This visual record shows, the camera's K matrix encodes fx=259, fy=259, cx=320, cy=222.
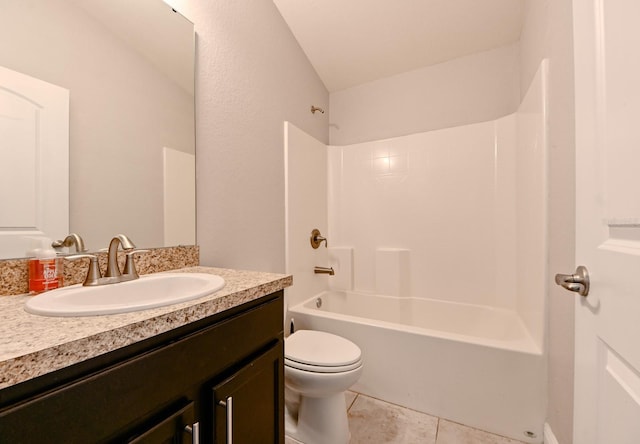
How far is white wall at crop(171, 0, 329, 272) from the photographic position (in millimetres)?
1281

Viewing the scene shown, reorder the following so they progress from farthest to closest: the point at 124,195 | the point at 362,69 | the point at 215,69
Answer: the point at 362,69 → the point at 215,69 → the point at 124,195

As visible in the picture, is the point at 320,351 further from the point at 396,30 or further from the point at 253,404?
the point at 396,30

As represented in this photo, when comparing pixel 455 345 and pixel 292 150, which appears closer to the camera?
pixel 455 345

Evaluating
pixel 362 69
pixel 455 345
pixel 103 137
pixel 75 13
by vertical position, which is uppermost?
pixel 362 69

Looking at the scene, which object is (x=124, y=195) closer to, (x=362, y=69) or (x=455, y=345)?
(x=455, y=345)

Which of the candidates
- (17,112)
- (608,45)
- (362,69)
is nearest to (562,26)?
(608,45)

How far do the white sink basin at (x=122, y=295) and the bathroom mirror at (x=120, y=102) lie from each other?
218 mm

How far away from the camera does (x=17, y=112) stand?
2.48 feet

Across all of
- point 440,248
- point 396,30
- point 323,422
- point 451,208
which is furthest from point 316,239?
point 396,30

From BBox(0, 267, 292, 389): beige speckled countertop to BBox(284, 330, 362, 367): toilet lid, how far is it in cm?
70

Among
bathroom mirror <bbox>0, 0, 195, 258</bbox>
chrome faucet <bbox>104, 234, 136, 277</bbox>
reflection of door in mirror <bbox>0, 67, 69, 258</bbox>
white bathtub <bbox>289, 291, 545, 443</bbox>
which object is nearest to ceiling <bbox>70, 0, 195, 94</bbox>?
bathroom mirror <bbox>0, 0, 195, 258</bbox>

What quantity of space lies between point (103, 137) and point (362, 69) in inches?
80.2

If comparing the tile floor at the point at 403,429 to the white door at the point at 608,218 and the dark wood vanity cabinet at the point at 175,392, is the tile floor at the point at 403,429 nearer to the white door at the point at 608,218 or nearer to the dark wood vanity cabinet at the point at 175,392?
the dark wood vanity cabinet at the point at 175,392

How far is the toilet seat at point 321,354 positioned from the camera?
121 centimetres
